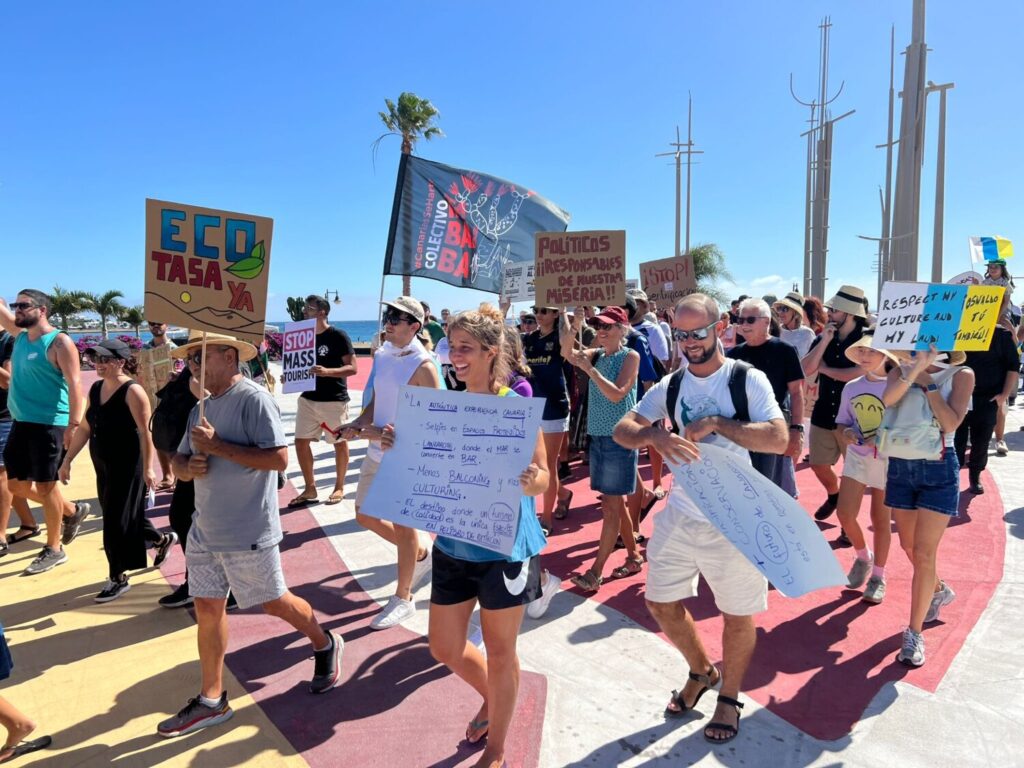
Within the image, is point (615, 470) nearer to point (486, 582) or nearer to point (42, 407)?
point (486, 582)

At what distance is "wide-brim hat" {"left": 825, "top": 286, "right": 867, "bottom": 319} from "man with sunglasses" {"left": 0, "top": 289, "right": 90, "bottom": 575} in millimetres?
5964

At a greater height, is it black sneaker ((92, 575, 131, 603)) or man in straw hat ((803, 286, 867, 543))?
man in straw hat ((803, 286, 867, 543))

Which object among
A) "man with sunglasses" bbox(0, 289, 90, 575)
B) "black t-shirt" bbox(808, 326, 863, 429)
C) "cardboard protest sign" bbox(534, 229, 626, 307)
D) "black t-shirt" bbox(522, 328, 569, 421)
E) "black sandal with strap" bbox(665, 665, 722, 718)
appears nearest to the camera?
"black sandal with strap" bbox(665, 665, 722, 718)

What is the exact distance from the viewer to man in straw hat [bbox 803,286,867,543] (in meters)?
5.10

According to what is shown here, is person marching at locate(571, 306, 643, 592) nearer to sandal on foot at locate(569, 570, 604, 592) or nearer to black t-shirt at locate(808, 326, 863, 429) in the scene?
sandal on foot at locate(569, 570, 604, 592)

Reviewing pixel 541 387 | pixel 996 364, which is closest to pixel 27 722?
pixel 541 387

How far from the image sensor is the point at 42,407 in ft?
16.9

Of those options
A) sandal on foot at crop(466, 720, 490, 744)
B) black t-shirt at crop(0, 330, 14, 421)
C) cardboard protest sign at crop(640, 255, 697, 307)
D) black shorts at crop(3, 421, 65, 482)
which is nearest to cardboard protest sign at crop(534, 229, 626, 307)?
sandal on foot at crop(466, 720, 490, 744)

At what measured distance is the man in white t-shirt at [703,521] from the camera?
8.96 feet

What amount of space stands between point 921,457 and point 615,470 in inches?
70.6

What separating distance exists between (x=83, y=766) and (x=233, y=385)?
5.91 feet

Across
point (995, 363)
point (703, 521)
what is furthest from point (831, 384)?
point (703, 521)

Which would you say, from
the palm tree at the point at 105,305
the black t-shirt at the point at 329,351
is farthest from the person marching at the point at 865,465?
the palm tree at the point at 105,305

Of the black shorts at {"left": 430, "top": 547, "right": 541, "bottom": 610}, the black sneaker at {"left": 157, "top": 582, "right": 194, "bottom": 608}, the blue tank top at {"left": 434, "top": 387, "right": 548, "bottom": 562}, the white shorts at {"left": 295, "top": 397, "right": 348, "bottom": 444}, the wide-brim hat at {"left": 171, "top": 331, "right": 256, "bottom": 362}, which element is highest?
the wide-brim hat at {"left": 171, "top": 331, "right": 256, "bottom": 362}
